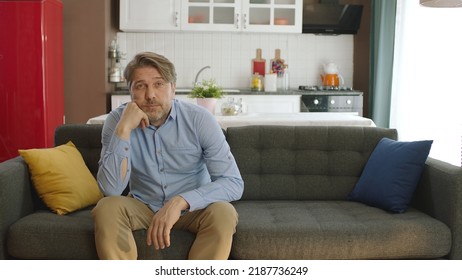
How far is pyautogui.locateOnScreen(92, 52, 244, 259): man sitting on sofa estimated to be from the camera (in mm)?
2211

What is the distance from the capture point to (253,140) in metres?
3.12

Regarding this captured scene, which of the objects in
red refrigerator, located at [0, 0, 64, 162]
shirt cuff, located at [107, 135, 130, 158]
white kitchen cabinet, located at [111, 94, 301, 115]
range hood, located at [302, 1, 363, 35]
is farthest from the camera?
range hood, located at [302, 1, 363, 35]

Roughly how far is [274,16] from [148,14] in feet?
4.12

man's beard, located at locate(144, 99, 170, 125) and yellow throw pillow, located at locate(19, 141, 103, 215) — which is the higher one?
man's beard, located at locate(144, 99, 170, 125)

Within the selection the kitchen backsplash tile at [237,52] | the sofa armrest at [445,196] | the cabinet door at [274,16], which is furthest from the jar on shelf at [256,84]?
the sofa armrest at [445,196]

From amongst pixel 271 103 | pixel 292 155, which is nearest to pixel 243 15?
pixel 271 103

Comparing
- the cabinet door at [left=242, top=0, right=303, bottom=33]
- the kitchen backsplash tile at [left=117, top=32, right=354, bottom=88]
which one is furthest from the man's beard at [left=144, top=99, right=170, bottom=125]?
the kitchen backsplash tile at [left=117, top=32, right=354, bottom=88]

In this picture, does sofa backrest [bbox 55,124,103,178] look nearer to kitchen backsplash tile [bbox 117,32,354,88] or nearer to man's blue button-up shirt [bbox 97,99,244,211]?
man's blue button-up shirt [bbox 97,99,244,211]

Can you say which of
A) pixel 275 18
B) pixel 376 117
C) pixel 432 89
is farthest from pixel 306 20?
pixel 432 89

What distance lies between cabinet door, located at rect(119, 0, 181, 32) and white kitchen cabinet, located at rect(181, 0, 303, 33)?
0.10 meters

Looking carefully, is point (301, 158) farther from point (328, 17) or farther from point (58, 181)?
point (328, 17)

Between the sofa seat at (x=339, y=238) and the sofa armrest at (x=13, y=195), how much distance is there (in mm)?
939

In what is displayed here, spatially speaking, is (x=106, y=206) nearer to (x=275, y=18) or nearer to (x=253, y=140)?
(x=253, y=140)

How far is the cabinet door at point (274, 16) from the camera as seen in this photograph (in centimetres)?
600
